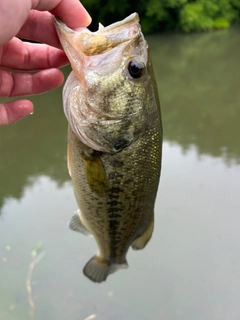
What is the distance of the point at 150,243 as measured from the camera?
3.76 metres

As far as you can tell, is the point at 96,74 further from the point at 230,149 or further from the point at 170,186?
the point at 230,149

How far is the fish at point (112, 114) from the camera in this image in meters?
1.38

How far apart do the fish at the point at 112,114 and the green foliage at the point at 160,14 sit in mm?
16191

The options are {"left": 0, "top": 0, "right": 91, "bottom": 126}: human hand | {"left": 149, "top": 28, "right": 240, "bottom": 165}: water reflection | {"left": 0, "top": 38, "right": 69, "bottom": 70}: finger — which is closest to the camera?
{"left": 0, "top": 0, "right": 91, "bottom": 126}: human hand

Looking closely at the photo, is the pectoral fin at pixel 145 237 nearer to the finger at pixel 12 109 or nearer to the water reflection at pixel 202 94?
the finger at pixel 12 109

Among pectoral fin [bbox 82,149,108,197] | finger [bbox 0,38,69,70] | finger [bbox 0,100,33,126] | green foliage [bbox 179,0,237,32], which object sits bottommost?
green foliage [bbox 179,0,237,32]

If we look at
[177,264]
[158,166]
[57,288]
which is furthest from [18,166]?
[158,166]

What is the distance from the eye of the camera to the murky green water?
3.22m

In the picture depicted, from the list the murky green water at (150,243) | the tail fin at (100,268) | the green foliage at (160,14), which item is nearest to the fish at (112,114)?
the tail fin at (100,268)

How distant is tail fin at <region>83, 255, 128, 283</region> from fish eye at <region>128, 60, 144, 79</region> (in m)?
0.96

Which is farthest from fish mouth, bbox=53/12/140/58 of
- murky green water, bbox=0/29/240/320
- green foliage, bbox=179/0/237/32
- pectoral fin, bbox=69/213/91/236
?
green foliage, bbox=179/0/237/32

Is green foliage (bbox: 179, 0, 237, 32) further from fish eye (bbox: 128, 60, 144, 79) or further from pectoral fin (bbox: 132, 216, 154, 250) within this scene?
fish eye (bbox: 128, 60, 144, 79)

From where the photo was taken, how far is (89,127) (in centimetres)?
144

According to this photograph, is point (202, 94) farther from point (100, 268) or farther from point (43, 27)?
point (43, 27)
